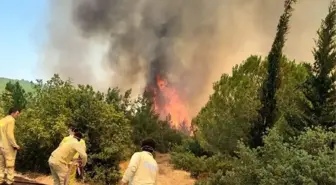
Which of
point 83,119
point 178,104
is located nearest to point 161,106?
point 178,104

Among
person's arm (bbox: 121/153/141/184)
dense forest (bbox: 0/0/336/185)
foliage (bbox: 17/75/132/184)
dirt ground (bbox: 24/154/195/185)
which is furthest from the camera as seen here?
dirt ground (bbox: 24/154/195/185)

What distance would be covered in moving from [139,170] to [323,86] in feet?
36.1

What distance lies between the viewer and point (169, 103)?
186 ft

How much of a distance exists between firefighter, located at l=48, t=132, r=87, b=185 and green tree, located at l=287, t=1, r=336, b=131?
8.90 meters

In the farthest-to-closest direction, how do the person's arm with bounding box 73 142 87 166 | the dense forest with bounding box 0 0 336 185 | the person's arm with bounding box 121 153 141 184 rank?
1. the dense forest with bounding box 0 0 336 185
2. the person's arm with bounding box 73 142 87 166
3. the person's arm with bounding box 121 153 141 184

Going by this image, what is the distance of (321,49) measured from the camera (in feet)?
55.1

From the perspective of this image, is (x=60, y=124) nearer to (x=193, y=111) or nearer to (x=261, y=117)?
(x=261, y=117)

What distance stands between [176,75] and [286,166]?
50.0 m

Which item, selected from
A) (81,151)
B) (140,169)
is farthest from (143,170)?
(81,151)

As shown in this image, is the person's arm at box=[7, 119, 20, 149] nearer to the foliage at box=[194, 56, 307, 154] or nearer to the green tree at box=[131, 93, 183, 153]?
the foliage at box=[194, 56, 307, 154]

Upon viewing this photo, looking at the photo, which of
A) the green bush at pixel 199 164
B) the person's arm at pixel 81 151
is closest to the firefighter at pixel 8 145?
the person's arm at pixel 81 151

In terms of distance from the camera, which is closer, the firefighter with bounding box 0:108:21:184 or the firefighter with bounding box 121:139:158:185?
the firefighter with bounding box 121:139:158:185

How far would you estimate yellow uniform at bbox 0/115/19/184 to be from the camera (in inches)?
470

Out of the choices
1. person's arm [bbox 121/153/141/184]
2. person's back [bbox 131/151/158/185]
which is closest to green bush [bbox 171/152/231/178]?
person's back [bbox 131/151/158/185]
